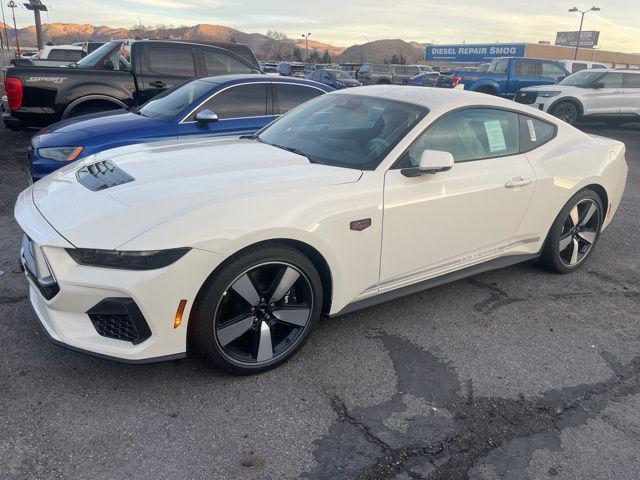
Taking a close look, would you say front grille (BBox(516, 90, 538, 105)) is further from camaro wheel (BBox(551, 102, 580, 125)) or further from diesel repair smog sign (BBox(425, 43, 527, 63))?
diesel repair smog sign (BBox(425, 43, 527, 63))

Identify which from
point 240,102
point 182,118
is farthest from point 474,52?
point 182,118

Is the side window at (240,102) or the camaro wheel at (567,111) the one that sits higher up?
the side window at (240,102)

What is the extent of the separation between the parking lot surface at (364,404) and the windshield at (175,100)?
2.65m

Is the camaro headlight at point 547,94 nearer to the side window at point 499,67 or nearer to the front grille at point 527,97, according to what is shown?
the front grille at point 527,97

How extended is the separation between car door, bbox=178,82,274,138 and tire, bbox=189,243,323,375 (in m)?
3.20

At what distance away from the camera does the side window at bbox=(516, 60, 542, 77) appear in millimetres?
18688

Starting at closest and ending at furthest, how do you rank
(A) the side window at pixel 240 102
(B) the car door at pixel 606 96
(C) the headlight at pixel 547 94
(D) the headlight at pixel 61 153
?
1. (D) the headlight at pixel 61 153
2. (A) the side window at pixel 240 102
3. (B) the car door at pixel 606 96
4. (C) the headlight at pixel 547 94

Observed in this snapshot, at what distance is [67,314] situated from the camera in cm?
259

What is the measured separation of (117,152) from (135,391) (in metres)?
1.76

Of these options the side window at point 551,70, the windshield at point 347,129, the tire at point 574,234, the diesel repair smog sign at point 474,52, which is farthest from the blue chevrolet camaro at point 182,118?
the diesel repair smog sign at point 474,52

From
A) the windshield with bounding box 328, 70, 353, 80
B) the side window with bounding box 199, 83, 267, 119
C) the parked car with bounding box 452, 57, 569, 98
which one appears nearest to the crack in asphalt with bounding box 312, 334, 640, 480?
the side window with bounding box 199, 83, 267, 119

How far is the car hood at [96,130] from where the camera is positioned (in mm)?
5238

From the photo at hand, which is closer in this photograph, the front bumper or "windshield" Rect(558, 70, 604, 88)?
the front bumper

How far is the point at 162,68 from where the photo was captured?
27.9ft
